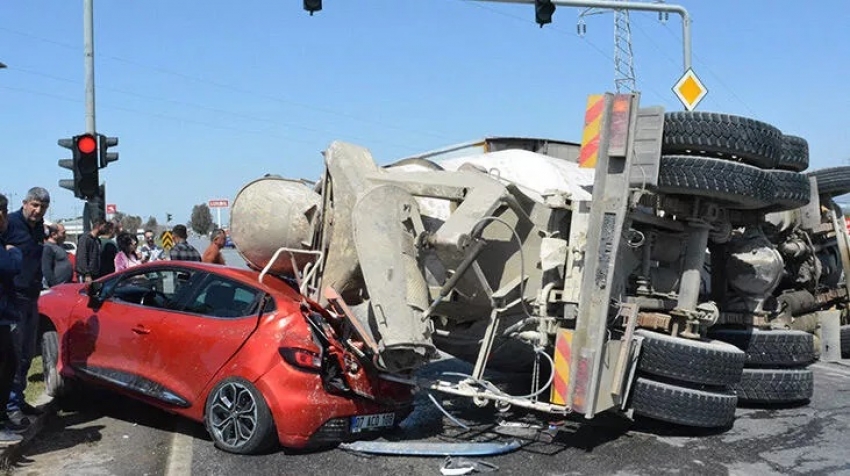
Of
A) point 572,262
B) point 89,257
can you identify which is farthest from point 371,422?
point 89,257

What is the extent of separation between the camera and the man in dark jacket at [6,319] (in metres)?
5.87

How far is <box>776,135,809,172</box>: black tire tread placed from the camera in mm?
7410

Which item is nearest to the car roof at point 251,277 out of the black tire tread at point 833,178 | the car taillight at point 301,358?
the car taillight at point 301,358

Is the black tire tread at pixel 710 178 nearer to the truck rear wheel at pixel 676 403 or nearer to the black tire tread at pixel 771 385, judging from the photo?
the truck rear wheel at pixel 676 403

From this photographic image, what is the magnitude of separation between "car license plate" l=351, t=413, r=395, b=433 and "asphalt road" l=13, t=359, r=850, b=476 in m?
0.20

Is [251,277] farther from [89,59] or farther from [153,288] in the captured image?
[89,59]

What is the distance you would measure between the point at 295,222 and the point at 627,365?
3.14 metres

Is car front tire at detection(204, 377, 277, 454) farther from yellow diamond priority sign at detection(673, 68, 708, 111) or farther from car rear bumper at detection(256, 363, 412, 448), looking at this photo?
yellow diamond priority sign at detection(673, 68, 708, 111)

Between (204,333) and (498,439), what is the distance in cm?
249

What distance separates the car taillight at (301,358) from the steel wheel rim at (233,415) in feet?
1.27

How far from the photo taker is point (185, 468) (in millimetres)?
5773

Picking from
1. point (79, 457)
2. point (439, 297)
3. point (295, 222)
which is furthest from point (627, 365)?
point (79, 457)

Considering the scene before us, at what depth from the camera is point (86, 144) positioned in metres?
11.6

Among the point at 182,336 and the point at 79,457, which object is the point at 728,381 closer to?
the point at 182,336
